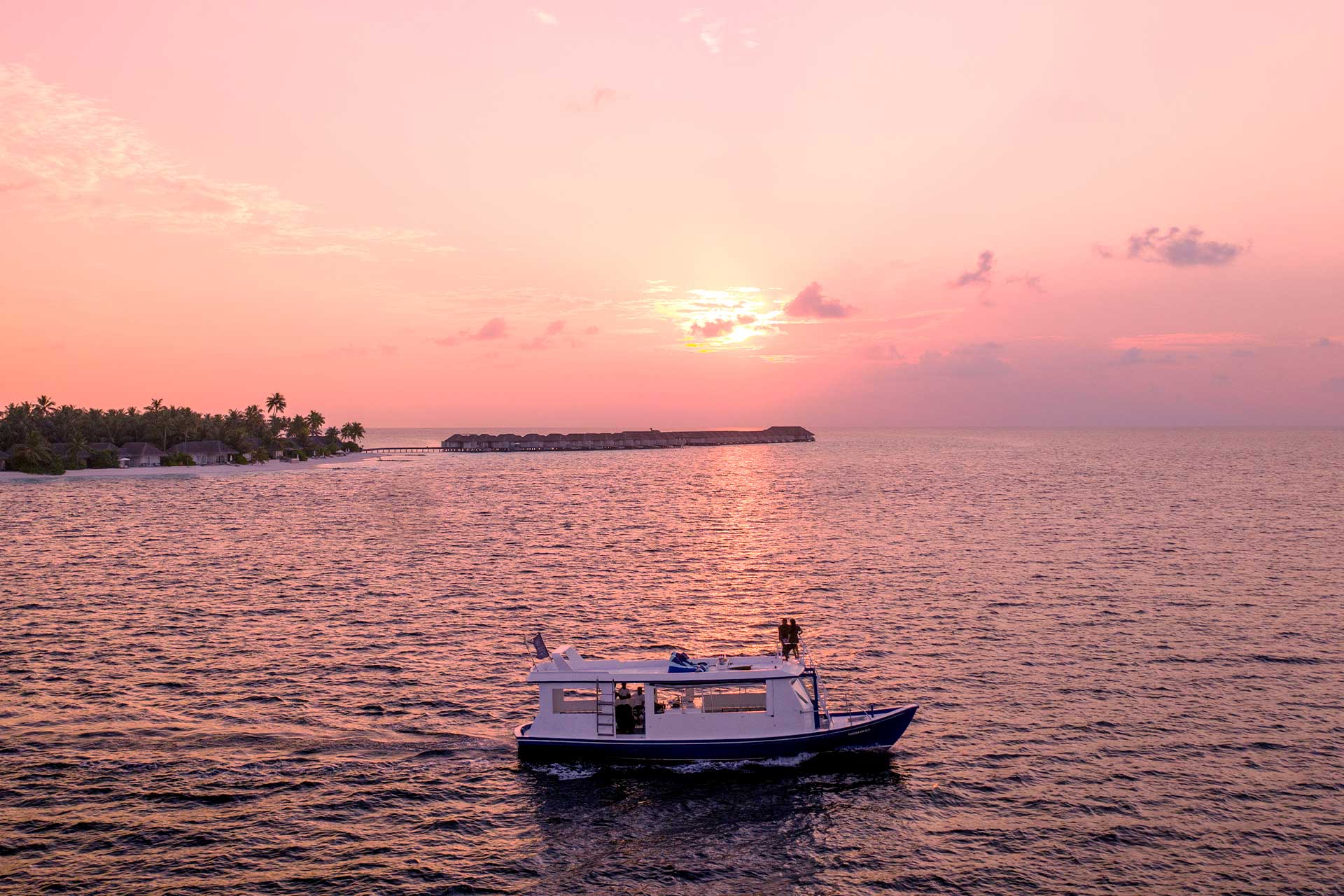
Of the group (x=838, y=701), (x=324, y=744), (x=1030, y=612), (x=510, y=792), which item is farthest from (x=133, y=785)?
(x=1030, y=612)

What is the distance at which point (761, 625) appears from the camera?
180ft

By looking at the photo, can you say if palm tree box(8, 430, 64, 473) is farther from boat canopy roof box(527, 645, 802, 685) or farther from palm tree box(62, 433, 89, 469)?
boat canopy roof box(527, 645, 802, 685)

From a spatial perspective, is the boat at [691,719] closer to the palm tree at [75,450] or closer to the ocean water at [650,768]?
the ocean water at [650,768]

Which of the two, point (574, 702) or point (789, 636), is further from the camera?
point (789, 636)

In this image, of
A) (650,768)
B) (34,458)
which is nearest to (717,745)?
(650,768)

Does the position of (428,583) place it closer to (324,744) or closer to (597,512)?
(324,744)

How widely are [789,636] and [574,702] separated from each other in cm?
939

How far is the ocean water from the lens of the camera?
25422mm

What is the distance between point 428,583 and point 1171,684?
170 ft

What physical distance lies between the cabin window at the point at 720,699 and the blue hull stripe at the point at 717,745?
3.89 ft

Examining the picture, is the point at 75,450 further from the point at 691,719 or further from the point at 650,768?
the point at 691,719

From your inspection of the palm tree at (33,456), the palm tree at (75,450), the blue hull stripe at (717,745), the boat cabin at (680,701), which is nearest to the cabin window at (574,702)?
the boat cabin at (680,701)

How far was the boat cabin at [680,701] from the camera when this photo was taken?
32.2 m

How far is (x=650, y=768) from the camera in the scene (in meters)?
32.1
